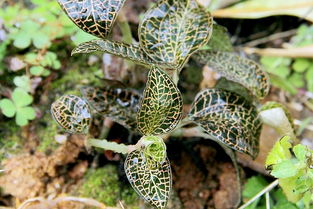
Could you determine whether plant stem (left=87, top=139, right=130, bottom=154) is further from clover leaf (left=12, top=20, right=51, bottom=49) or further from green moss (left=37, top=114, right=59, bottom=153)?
clover leaf (left=12, top=20, right=51, bottom=49)

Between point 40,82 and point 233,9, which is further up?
point 233,9

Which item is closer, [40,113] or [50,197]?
[50,197]

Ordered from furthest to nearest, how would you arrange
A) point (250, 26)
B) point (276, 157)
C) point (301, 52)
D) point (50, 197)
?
point (250, 26) < point (301, 52) < point (50, 197) < point (276, 157)

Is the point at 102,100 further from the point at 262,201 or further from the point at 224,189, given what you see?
the point at 262,201

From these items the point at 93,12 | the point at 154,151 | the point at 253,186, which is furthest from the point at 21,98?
the point at 253,186

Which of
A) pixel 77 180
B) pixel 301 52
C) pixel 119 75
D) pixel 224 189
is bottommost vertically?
pixel 77 180

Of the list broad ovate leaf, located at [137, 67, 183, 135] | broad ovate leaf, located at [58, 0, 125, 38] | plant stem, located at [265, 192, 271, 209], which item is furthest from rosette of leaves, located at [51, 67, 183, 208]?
plant stem, located at [265, 192, 271, 209]

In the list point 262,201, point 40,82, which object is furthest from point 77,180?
point 262,201
